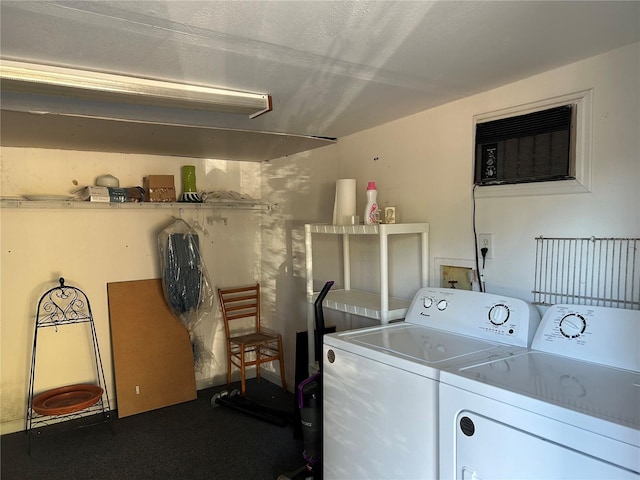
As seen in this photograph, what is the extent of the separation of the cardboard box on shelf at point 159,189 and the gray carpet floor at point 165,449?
5.34 feet

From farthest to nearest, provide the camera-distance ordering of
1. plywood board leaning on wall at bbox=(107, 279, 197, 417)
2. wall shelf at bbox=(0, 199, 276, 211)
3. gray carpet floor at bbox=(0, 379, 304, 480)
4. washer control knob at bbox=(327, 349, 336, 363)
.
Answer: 1. plywood board leaning on wall at bbox=(107, 279, 197, 417)
2. wall shelf at bbox=(0, 199, 276, 211)
3. gray carpet floor at bbox=(0, 379, 304, 480)
4. washer control knob at bbox=(327, 349, 336, 363)

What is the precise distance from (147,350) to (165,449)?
2.82 feet

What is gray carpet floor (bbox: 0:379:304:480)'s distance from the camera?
2.53 meters

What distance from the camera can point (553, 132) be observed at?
1813 millimetres

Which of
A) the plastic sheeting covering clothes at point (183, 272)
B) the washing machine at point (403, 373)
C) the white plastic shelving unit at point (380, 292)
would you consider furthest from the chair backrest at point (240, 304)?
the washing machine at point (403, 373)

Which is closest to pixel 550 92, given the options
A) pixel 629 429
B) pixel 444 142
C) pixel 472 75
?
pixel 472 75

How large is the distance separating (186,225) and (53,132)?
117cm

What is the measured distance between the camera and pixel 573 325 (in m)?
1.59

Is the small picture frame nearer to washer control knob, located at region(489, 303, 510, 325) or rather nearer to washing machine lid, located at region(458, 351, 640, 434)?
washer control knob, located at region(489, 303, 510, 325)

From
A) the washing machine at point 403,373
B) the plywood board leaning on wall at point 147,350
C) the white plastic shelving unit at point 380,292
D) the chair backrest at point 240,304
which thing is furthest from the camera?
the chair backrest at point 240,304

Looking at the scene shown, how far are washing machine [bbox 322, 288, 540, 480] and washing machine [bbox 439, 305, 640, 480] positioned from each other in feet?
0.26

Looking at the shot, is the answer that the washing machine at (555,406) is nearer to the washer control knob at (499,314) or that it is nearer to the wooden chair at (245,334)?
the washer control knob at (499,314)

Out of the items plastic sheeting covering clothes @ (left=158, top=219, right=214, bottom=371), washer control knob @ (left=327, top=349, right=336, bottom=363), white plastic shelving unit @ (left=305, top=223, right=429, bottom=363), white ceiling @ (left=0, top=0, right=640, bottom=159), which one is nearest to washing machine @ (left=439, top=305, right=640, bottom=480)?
washer control knob @ (left=327, top=349, right=336, bottom=363)

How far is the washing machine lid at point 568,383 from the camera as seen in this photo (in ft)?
3.73
